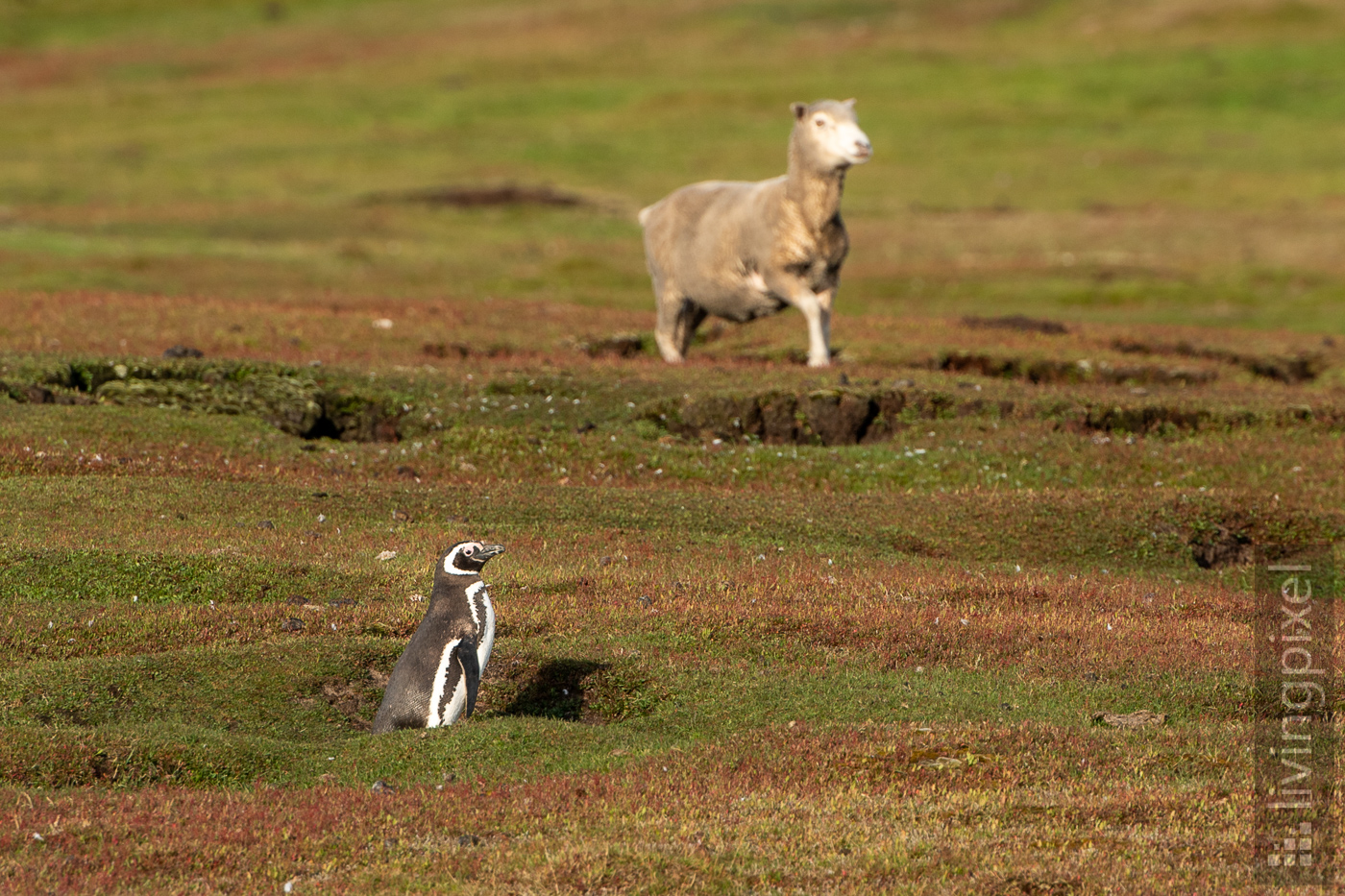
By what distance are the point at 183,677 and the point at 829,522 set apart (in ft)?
30.0

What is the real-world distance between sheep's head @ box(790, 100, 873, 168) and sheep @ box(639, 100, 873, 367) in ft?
0.06

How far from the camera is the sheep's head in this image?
2795 centimetres

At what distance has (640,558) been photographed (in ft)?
60.3

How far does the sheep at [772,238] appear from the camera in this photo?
2852 cm

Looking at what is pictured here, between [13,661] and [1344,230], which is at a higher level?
[13,661]

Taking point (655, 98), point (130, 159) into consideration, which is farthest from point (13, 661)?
point (655, 98)

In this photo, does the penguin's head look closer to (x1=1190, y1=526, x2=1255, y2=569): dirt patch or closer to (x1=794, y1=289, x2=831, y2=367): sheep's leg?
(x1=1190, y1=526, x2=1255, y2=569): dirt patch

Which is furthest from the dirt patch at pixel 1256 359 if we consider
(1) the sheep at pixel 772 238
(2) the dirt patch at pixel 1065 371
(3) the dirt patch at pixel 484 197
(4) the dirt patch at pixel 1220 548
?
(3) the dirt patch at pixel 484 197

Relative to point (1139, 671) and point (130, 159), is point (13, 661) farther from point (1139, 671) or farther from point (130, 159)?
point (130, 159)

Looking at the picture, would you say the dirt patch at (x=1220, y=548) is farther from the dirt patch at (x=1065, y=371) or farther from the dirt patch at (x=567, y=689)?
the dirt patch at (x=1065, y=371)

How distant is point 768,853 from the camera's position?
33.9 feet

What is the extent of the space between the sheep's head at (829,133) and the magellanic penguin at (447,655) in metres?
15.9

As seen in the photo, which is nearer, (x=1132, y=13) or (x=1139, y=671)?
(x=1139, y=671)

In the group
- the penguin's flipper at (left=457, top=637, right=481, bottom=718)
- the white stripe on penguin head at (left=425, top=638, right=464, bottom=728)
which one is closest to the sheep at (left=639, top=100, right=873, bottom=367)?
→ the penguin's flipper at (left=457, top=637, right=481, bottom=718)
